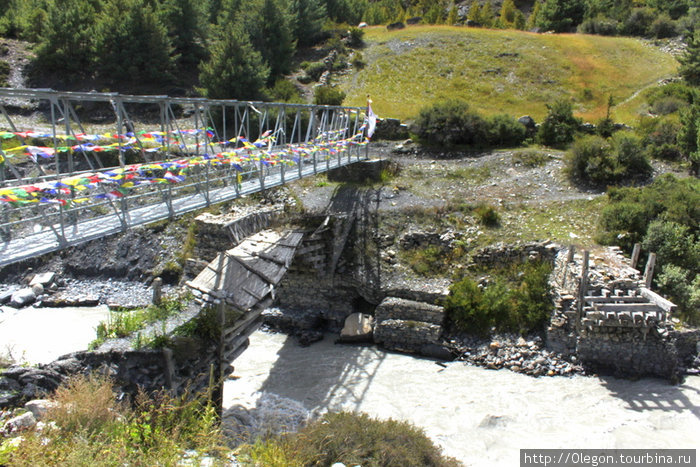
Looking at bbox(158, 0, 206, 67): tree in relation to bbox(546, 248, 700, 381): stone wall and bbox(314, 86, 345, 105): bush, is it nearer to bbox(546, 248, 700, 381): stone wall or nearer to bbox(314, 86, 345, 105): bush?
bbox(314, 86, 345, 105): bush

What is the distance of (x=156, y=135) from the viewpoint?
12.1m

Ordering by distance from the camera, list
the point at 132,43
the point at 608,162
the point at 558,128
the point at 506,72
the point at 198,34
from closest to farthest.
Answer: the point at 608,162, the point at 558,128, the point at 132,43, the point at 506,72, the point at 198,34

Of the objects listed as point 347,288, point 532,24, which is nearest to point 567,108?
point 347,288

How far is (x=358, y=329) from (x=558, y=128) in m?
16.7

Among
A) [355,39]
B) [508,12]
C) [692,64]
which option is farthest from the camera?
[508,12]

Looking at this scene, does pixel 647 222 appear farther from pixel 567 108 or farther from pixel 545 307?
pixel 567 108

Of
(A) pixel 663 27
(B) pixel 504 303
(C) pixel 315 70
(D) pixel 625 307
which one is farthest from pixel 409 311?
(A) pixel 663 27

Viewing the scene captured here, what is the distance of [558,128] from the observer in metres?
25.9

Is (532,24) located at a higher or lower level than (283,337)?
higher

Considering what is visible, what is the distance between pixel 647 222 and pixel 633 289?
13.9 feet

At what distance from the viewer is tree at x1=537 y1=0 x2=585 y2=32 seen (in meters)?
45.7

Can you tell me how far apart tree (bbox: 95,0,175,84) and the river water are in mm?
28658

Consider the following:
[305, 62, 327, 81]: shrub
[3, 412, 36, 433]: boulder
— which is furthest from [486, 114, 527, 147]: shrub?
[3, 412, 36, 433]: boulder

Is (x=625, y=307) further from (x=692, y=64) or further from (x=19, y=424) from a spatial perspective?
(x=692, y=64)
